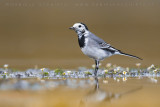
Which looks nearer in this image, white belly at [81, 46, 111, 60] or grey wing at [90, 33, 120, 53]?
white belly at [81, 46, 111, 60]

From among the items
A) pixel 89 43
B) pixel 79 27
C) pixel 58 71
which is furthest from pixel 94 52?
pixel 58 71

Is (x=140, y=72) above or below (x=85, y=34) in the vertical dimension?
below

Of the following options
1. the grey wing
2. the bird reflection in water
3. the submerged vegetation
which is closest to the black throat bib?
the grey wing

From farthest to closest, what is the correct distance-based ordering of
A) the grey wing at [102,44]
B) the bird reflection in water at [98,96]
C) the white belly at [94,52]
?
the grey wing at [102,44] < the white belly at [94,52] < the bird reflection in water at [98,96]

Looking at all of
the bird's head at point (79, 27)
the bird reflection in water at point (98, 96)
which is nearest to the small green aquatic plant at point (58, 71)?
the bird's head at point (79, 27)

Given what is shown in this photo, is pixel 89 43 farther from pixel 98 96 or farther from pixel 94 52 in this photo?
pixel 98 96

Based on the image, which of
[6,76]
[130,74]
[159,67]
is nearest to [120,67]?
[130,74]

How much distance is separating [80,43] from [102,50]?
549 millimetres

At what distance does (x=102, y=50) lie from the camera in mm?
7770

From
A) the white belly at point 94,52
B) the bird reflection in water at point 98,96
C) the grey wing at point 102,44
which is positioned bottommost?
the bird reflection in water at point 98,96

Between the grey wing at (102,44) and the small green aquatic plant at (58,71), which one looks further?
the small green aquatic plant at (58,71)

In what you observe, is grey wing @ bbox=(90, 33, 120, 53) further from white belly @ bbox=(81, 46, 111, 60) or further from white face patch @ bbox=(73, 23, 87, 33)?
white face patch @ bbox=(73, 23, 87, 33)

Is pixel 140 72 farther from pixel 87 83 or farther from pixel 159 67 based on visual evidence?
pixel 87 83

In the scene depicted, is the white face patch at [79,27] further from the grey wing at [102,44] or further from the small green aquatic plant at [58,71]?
the small green aquatic plant at [58,71]
